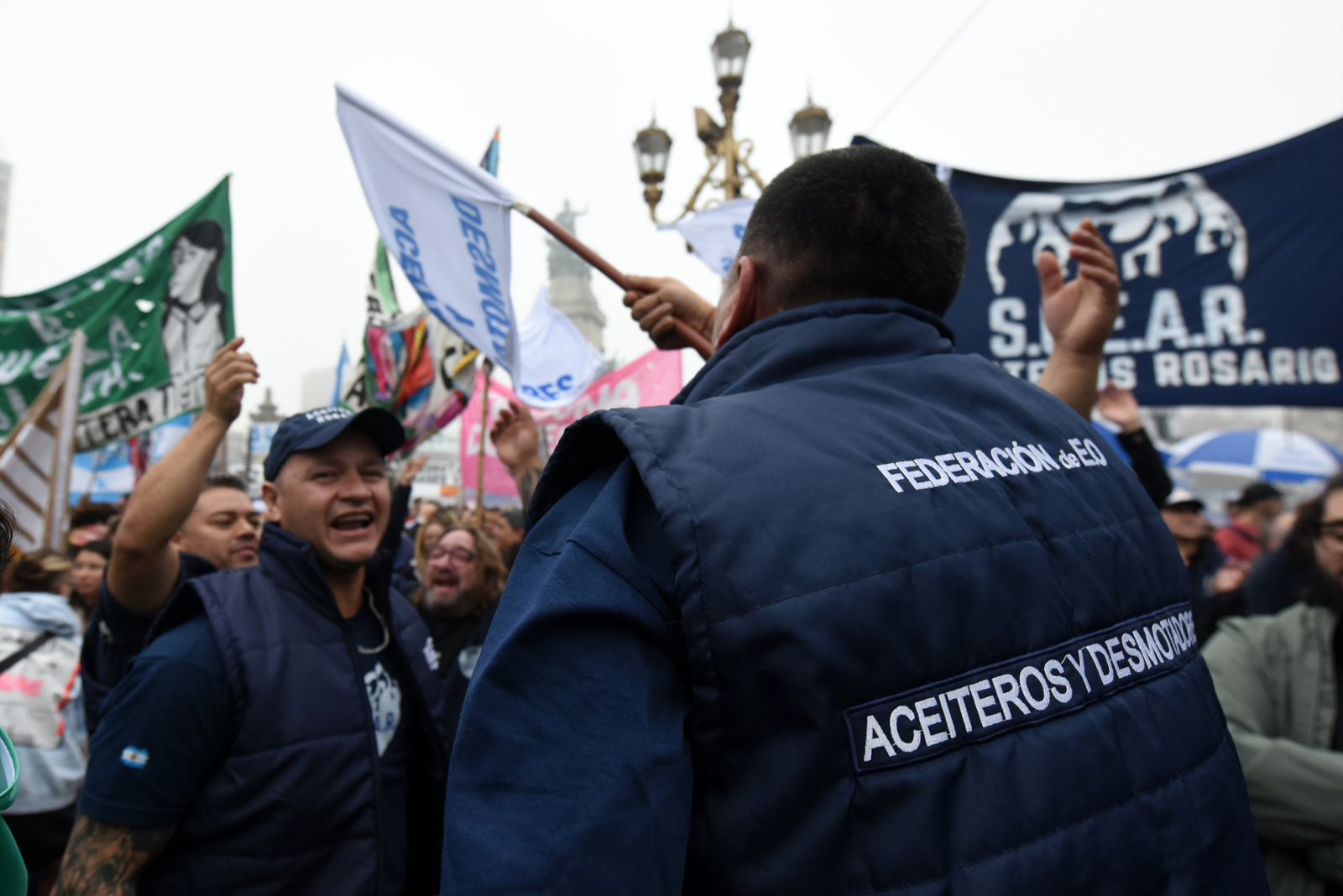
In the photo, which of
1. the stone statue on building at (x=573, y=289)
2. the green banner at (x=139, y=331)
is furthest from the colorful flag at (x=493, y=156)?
the stone statue on building at (x=573, y=289)

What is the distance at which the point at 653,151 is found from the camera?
27.5 ft

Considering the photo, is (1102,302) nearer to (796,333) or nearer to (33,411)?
(796,333)

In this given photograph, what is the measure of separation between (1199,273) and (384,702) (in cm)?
392

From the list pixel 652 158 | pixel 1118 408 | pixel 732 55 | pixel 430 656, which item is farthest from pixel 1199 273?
pixel 652 158

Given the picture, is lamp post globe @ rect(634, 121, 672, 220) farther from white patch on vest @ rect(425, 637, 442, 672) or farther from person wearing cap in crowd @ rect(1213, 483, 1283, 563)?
white patch on vest @ rect(425, 637, 442, 672)

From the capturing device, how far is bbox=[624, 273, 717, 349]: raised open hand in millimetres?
2145

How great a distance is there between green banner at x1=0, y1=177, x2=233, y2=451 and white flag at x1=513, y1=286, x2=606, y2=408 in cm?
267

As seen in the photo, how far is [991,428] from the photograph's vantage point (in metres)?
1.13

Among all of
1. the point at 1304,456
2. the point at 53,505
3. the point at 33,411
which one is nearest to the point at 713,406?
the point at 53,505

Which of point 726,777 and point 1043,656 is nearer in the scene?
point 726,777

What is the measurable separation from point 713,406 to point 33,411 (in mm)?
5808

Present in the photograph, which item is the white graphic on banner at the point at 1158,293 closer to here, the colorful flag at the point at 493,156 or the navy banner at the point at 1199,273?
the navy banner at the point at 1199,273

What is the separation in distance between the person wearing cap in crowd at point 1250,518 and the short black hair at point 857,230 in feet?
20.0

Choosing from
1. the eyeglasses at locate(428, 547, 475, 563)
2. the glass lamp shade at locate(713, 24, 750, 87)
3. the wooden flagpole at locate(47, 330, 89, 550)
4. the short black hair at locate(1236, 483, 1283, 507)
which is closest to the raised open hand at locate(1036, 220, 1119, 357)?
the eyeglasses at locate(428, 547, 475, 563)
